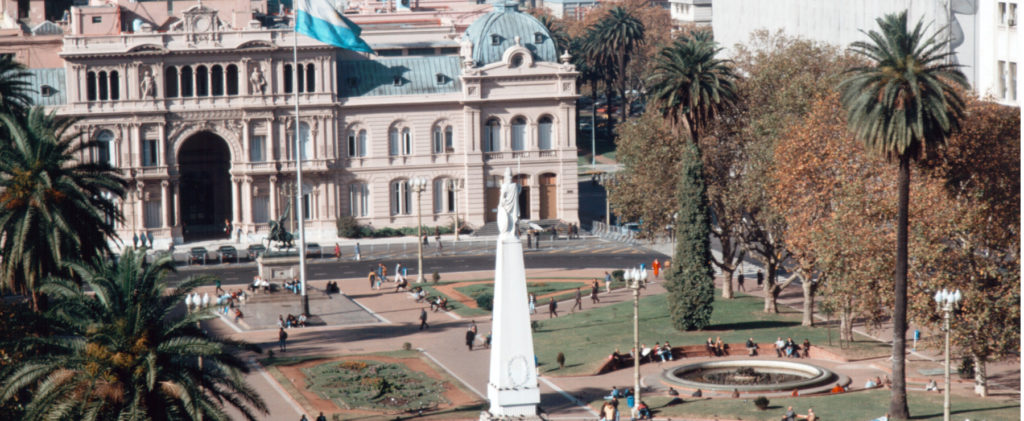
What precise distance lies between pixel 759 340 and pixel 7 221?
3768 cm

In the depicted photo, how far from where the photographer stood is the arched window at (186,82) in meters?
117

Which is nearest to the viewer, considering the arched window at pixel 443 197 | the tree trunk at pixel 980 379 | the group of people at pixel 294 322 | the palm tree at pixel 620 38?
the tree trunk at pixel 980 379

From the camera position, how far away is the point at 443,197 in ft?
402

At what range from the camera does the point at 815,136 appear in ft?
242

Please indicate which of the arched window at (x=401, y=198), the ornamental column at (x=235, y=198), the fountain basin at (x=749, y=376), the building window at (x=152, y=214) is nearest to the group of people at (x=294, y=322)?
the fountain basin at (x=749, y=376)

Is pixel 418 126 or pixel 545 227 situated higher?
pixel 418 126

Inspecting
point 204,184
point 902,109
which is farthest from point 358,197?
point 902,109

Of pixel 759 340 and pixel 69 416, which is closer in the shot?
pixel 69 416

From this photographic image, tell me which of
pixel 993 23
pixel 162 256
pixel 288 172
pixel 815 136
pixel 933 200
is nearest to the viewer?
pixel 162 256

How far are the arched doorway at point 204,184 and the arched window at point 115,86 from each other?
25.8ft

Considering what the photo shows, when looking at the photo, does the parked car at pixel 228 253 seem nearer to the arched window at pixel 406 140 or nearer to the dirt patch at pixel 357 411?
the arched window at pixel 406 140

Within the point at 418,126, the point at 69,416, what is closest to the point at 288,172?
the point at 418,126

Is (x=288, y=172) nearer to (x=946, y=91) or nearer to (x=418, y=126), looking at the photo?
(x=418, y=126)

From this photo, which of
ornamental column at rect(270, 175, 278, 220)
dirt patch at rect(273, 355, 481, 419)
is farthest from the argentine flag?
dirt patch at rect(273, 355, 481, 419)
